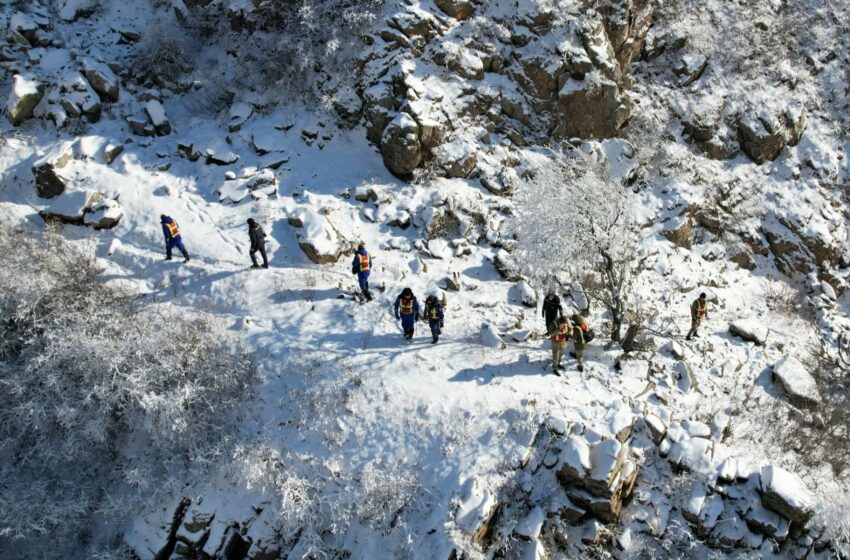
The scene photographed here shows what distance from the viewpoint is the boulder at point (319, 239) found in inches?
609

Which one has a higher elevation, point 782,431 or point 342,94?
point 342,94

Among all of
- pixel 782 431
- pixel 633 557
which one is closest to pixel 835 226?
pixel 782 431

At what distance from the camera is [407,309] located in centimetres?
1327

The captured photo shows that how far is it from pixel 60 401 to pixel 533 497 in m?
11.2

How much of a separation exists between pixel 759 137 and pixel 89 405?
2462 centimetres

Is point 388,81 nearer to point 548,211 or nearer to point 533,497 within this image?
point 548,211

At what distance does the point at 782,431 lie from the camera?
13.3 m

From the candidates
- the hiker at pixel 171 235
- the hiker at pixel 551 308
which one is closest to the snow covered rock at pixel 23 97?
the hiker at pixel 171 235

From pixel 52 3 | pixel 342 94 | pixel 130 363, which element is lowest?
pixel 130 363

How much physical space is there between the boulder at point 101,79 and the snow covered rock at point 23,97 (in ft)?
5.04

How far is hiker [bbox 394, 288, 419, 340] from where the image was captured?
13242 mm

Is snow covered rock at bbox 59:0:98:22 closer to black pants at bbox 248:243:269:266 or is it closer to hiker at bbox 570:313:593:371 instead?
black pants at bbox 248:243:269:266

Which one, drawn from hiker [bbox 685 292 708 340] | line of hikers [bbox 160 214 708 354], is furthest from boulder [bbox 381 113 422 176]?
hiker [bbox 685 292 708 340]

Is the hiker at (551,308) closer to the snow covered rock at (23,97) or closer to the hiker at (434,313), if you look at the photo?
the hiker at (434,313)
